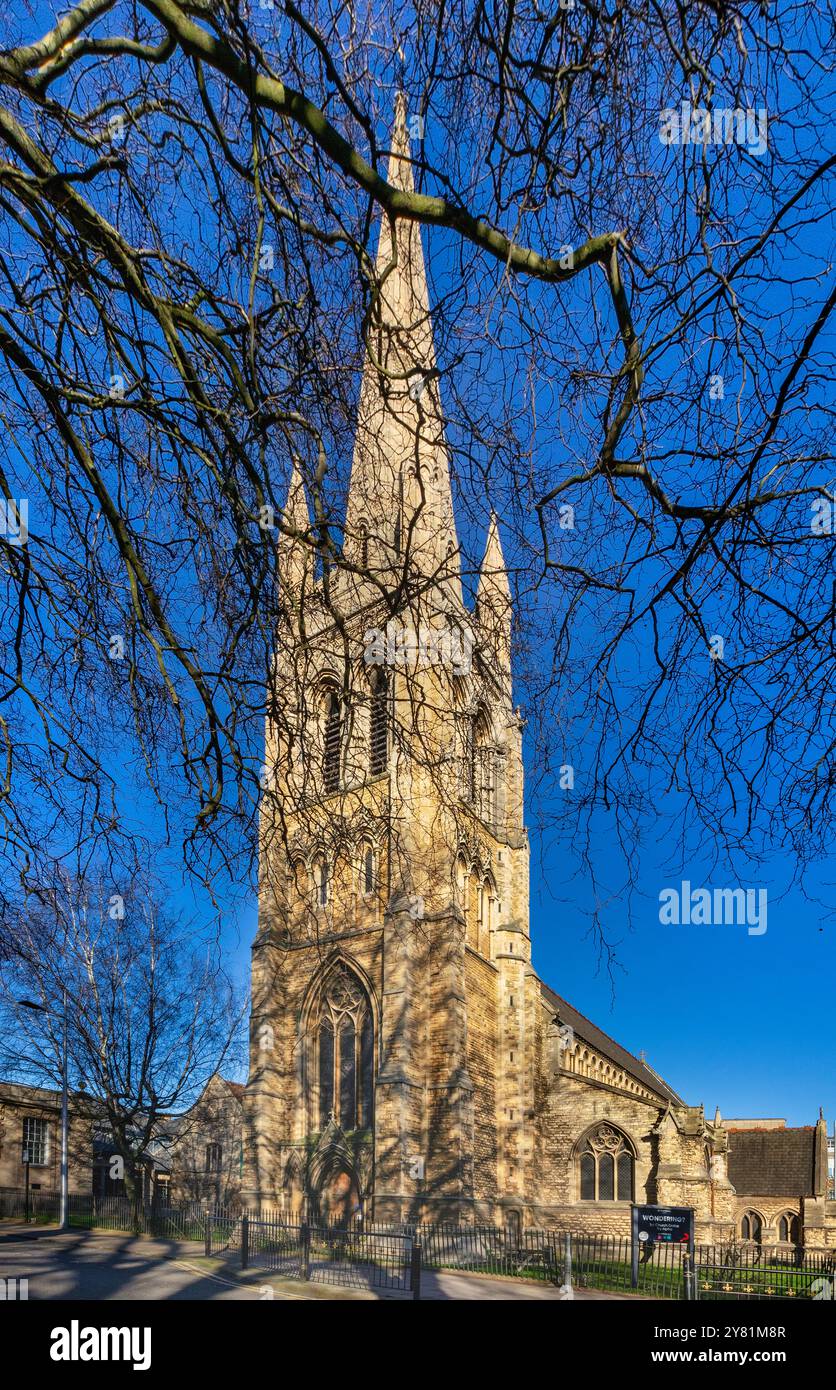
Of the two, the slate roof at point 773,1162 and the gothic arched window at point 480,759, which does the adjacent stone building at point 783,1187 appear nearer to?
the slate roof at point 773,1162

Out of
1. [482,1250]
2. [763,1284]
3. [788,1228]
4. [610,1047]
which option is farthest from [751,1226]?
[763,1284]

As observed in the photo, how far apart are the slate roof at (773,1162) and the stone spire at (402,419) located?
51.4 metres

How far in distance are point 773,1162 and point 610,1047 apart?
9841mm

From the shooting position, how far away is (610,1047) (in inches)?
1969

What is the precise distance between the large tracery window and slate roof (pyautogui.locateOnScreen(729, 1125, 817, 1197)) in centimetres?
3000

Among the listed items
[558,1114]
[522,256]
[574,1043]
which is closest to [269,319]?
[522,256]

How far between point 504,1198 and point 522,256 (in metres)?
29.9

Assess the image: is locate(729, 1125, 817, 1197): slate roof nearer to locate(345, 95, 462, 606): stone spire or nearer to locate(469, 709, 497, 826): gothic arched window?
locate(469, 709, 497, 826): gothic arched window

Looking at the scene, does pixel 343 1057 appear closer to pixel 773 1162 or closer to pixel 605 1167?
pixel 605 1167

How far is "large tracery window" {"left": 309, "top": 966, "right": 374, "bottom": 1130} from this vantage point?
27.5 m

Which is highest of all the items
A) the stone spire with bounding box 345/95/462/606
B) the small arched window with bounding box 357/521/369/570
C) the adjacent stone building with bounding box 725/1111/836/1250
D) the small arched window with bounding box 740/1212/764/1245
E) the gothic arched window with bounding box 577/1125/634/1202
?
the stone spire with bounding box 345/95/462/606

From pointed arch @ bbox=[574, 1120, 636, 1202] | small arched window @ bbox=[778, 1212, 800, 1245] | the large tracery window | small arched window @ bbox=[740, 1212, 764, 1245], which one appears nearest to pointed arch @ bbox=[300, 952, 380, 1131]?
the large tracery window
